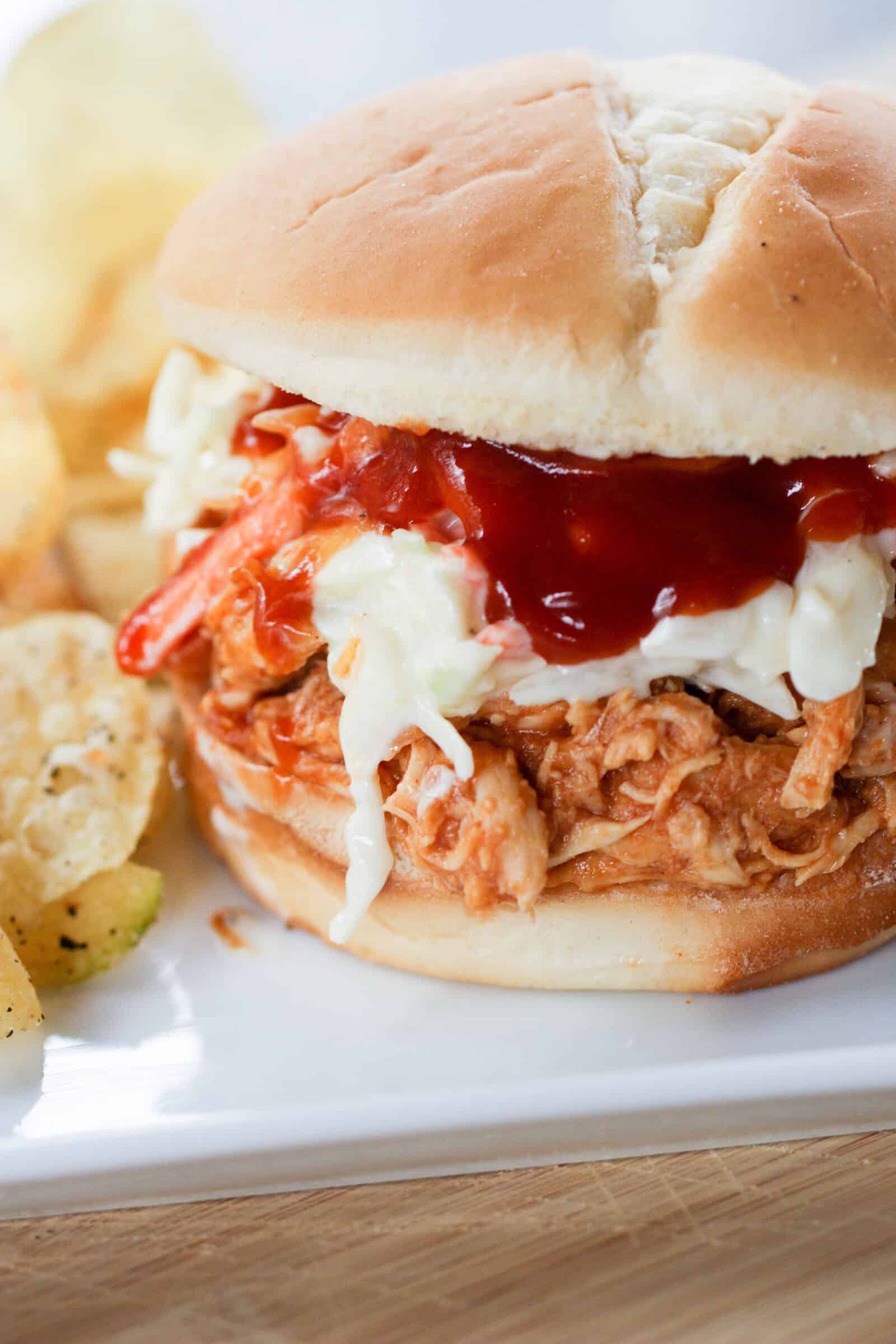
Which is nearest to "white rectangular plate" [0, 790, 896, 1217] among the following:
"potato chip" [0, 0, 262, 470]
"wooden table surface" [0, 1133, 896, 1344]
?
"wooden table surface" [0, 1133, 896, 1344]

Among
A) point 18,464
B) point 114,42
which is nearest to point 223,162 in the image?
point 114,42

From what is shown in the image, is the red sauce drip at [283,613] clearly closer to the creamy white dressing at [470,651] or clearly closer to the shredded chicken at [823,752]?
the creamy white dressing at [470,651]

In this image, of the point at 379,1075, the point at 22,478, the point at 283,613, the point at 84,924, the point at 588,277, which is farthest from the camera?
the point at 22,478

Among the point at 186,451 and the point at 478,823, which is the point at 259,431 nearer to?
the point at 186,451

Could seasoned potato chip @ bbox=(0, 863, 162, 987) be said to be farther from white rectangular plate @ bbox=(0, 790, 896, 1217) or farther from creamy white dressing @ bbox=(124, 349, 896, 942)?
creamy white dressing @ bbox=(124, 349, 896, 942)

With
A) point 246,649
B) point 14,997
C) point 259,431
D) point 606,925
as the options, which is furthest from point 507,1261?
point 259,431

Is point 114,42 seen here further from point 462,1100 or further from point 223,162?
point 462,1100

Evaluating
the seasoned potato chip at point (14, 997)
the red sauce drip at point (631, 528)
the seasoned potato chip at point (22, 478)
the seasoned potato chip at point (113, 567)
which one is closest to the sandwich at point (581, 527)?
the red sauce drip at point (631, 528)
